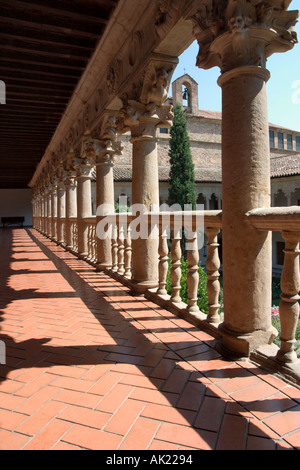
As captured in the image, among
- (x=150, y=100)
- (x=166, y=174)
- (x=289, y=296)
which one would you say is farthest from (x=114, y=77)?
(x=166, y=174)

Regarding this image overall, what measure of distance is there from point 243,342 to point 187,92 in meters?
34.8

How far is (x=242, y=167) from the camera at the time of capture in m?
2.30

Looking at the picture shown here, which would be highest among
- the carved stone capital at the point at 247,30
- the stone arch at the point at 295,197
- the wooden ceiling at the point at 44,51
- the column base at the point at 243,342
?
the wooden ceiling at the point at 44,51

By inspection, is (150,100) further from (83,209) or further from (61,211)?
(61,211)

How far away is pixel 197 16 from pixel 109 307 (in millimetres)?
2811

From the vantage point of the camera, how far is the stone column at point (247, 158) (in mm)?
2264

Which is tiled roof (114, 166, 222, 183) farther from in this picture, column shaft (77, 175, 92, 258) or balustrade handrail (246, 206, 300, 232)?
balustrade handrail (246, 206, 300, 232)

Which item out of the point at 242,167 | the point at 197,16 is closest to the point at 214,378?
the point at 242,167

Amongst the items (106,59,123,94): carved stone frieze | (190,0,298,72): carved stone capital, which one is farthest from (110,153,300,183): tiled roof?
(190,0,298,72): carved stone capital

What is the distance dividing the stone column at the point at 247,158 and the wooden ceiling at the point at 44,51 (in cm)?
238

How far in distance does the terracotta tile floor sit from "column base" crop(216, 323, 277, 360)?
69mm

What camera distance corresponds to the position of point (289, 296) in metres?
2.05

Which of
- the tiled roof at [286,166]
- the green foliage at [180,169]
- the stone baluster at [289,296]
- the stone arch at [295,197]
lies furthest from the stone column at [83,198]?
the stone arch at [295,197]

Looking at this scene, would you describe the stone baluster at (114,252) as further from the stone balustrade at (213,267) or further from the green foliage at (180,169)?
the green foliage at (180,169)
